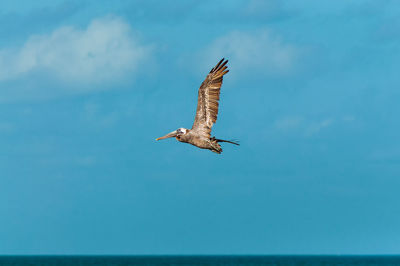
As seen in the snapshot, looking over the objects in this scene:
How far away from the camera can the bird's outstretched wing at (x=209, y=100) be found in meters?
31.4

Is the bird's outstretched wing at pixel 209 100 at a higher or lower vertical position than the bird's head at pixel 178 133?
higher

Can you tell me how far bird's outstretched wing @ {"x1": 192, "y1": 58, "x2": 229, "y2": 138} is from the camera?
3136 cm

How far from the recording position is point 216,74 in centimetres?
3142

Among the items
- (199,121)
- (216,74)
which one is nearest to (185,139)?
(199,121)

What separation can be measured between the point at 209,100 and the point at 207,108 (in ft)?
1.21

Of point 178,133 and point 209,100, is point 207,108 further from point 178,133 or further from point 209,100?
point 178,133

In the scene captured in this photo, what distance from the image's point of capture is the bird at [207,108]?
31344mm

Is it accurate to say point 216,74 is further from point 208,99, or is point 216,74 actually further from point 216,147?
point 216,147

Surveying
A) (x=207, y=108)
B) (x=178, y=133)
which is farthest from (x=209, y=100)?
(x=178, y=133)

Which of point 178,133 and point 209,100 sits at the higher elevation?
point 209,100

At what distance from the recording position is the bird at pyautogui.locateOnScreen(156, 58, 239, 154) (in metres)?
31.3

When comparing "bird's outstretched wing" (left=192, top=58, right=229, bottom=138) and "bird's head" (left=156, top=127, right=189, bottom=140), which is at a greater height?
"bird's outstretched wing" (left=192, top=58, right=229, bottom=138)

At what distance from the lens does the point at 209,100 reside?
31.4 meters

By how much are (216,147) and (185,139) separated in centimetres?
159
